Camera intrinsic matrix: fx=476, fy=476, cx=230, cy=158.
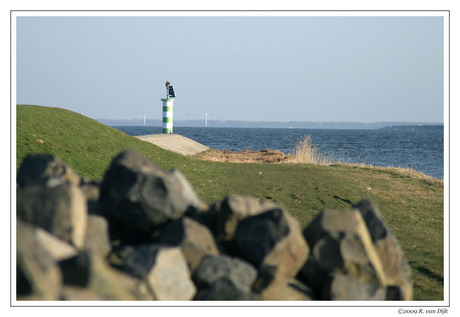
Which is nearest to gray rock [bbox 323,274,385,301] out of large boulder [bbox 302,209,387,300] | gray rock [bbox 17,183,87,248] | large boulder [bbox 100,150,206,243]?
large boulder [bbox 302,209,387,300]

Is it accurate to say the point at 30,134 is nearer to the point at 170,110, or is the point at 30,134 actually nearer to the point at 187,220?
the point at 187,220

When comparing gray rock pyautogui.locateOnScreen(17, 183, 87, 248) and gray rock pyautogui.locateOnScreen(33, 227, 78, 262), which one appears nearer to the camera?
gray rock pyautogui.locateOnScreen(33, 227, 78, 262)

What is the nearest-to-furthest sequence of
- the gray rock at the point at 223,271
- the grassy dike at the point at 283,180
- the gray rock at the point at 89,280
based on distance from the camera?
the gray rock at the point at 89,280
the gray rock at the point at 223,271
the grassy dike at the point at 283,180

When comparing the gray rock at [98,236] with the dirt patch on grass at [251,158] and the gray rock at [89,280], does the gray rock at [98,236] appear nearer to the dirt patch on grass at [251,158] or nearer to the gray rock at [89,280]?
the gray rock at [89,280]

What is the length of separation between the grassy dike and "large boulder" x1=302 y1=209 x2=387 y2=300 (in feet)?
13.5

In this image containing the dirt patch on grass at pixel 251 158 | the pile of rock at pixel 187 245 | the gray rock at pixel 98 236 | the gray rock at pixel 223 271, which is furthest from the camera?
the dirt patch on grass at pixel 251 158

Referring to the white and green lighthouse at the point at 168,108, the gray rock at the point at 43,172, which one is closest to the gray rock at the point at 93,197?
the gray rock at the point at 43,172

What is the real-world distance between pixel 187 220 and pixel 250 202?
2.86 feet

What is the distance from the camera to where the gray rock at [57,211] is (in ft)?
15.5

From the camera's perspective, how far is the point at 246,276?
4.90 m

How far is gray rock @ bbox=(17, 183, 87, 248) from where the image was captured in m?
4.74

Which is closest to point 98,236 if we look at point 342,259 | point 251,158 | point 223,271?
point 223,271

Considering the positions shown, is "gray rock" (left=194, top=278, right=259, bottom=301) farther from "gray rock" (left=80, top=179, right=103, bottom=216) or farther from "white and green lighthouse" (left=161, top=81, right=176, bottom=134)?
"white and green lighthouse" (left=161, top=81, right=176, bottom=134)

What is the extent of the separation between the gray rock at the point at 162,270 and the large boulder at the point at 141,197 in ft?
1.74
